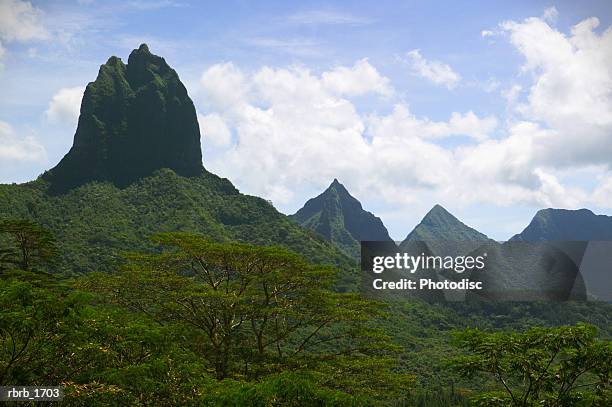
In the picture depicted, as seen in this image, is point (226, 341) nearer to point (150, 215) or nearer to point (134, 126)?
point (150, 215)

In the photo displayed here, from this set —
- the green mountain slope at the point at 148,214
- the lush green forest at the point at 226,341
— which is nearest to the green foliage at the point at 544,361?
the lush green forest at the point at 226,341

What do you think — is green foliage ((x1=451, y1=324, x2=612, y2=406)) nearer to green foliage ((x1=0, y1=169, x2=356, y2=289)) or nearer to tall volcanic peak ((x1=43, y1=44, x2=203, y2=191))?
green foliage ((x1=0, y1=169, x2=356, y2=289))

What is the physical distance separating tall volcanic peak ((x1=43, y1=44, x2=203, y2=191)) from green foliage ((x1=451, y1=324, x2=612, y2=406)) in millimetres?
120793

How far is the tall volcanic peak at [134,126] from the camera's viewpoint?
414 feet

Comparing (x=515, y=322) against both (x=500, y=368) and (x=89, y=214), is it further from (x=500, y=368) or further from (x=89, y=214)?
(x=500, y=368)

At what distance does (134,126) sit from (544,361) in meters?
132

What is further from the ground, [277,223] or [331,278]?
[277,223]

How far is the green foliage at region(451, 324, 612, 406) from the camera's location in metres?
11.6

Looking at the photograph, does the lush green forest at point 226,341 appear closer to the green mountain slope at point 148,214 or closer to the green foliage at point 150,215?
the green foliage at point 150,215

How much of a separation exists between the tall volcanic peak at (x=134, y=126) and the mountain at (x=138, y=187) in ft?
0.78

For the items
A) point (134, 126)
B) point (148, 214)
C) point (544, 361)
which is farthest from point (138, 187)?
point (544, 361)

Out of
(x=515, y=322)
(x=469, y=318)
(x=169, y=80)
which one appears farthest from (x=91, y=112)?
(x=515, y=322)

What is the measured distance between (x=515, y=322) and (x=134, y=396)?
120 metres

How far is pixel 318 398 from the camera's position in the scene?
9.71m
